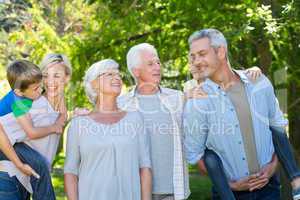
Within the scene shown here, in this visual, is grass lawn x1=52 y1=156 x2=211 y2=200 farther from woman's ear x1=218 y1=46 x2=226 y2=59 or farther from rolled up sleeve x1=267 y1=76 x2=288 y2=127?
woman's ear x1=218 y1=46 x2=226 y2=59

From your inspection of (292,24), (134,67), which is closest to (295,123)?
(292,24)

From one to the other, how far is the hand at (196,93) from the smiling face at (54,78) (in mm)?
1006

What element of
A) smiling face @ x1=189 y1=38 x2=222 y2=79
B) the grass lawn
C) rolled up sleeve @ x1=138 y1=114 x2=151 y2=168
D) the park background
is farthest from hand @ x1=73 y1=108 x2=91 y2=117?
the grass lawn

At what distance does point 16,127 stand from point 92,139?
0.63 meters

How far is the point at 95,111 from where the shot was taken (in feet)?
13.3

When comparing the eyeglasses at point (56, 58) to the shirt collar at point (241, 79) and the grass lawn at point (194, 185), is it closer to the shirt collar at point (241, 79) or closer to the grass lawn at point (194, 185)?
the shirt collar at point (241, 79)

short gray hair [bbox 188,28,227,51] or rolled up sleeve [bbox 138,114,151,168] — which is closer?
short gray hair [bbox 188,28,227,51]

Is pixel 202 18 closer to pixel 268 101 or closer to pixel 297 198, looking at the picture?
pixel 268 101

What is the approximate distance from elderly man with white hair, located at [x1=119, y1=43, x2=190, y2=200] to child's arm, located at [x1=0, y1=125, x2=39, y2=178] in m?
0.84

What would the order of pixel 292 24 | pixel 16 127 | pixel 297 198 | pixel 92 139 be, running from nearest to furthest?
1. pixel 297 198
2. pixel 92 139
3. pixel 16 127
4. pixel 292 24

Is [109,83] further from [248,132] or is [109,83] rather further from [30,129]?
[248,132]

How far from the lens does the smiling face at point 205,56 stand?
3762 millimetres

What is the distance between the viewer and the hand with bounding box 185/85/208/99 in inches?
150

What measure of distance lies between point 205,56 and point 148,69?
24.3 inches
